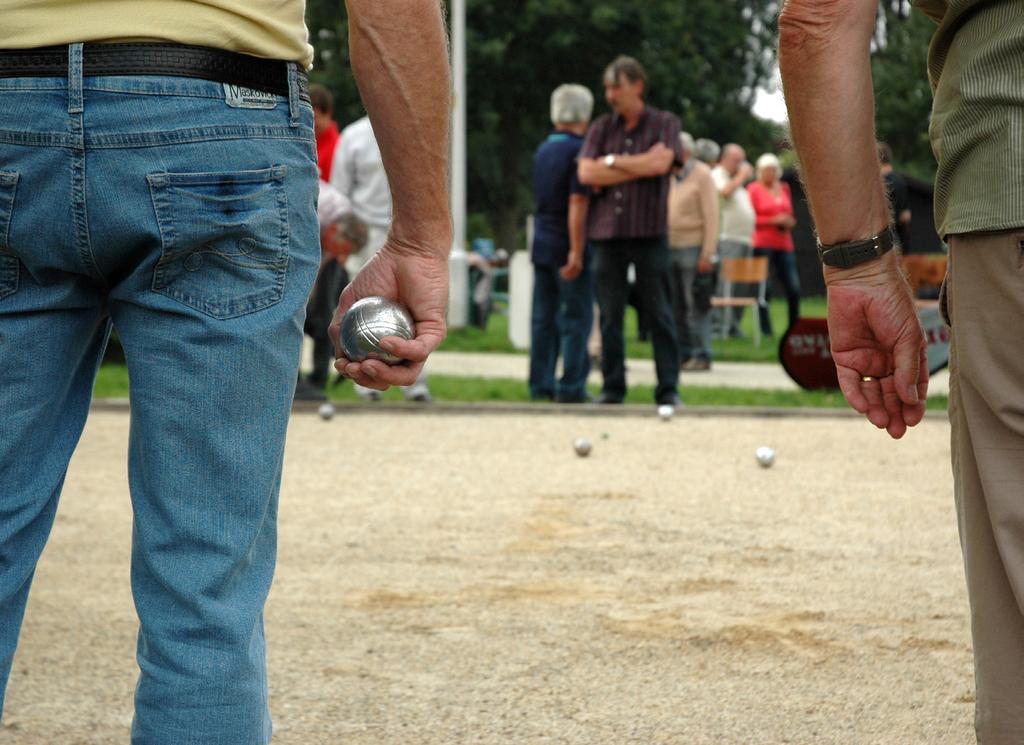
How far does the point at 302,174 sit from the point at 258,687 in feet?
2.24

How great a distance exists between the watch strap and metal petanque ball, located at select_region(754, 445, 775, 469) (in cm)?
580

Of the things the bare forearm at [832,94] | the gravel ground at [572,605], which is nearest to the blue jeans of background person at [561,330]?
the gravel ground at [572,605]

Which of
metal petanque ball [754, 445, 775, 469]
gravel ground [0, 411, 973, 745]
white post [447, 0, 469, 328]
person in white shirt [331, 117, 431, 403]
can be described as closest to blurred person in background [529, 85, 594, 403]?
person in white shirt [331, 117, 431, 403]

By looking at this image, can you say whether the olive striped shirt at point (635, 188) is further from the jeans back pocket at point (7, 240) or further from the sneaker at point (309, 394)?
the jeans back pocket at point (7, 240)

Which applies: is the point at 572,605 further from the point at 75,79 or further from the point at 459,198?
the point at 459,198

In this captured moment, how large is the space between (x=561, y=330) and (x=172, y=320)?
927 cm

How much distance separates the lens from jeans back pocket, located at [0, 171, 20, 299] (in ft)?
7.01

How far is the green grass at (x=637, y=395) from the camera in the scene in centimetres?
1123


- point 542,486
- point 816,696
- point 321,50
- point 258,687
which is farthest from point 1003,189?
point 321,50

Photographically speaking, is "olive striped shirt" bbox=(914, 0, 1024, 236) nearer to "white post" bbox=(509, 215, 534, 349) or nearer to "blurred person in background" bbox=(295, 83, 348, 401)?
"blurred person in background" bbox=(295, 83, 348, 401)

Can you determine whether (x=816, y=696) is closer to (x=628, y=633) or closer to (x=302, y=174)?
(x=628, y=633)

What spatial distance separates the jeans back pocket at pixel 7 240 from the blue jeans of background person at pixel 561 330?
8.88 m

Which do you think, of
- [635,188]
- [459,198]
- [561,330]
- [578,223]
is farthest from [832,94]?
[459,198]

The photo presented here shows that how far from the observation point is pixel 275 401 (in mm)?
2264
